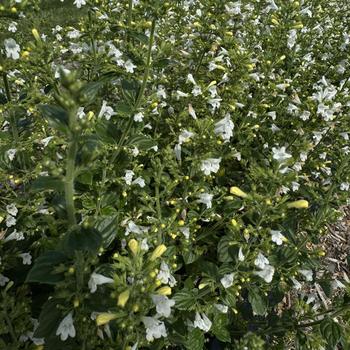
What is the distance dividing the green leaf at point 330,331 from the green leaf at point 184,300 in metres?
0.99

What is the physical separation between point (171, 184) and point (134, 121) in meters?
0.62

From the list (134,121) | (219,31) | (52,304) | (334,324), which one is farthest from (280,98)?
(52,304)

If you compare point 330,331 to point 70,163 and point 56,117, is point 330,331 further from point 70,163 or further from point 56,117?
point 56,117

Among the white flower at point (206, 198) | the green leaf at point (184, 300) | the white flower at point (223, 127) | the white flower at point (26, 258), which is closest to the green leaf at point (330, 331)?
the green leaf at point (184, 300)

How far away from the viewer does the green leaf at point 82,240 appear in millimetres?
1936

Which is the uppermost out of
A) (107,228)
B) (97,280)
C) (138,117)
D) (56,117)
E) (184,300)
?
(56,117)

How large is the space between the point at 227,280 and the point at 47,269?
1.38 m

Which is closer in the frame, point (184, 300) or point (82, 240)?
point (82, 240)

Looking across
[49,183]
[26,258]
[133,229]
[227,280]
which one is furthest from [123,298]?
[26,258]

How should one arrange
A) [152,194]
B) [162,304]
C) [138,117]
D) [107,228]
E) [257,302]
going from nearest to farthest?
[162,304]
[107,228]
[138,117]
[257,302]
[152,194]

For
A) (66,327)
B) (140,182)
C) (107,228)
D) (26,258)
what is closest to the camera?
(66,327)

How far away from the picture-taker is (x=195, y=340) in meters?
3.07

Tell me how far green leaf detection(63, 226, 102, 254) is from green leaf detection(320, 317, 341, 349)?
1.98 m

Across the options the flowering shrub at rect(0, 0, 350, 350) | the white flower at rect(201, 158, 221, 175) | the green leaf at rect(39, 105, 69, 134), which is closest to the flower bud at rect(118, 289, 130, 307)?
the flowering shrub at rect(0, 0, 350, 350)
